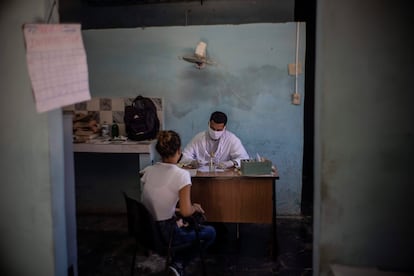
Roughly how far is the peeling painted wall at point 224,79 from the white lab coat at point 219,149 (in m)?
0.40

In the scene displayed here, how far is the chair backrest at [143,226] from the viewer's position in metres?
2.47

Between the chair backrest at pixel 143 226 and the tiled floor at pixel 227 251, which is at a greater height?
the chair backrest at pixel 143 226

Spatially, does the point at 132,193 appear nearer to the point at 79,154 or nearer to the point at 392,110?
the point at 79,154

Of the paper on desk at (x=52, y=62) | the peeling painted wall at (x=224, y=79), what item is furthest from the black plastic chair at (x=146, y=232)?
the peeling painted wall at (x=224, y=79)

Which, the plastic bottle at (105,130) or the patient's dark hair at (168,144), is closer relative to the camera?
the patient's dark hair at (168,144)

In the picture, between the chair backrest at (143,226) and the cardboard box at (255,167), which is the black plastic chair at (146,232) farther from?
the cardboard box at (255,167)

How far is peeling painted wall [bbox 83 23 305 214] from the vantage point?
4551mm

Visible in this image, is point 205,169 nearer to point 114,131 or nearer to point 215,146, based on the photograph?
point 215,146

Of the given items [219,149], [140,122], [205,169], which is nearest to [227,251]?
[205,169]

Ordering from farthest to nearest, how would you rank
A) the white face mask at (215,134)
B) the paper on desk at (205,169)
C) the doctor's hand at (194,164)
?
1. the white face mask at (215,134)
2. the doctor's hand at (194,164)
3. the paper on desk at (205,169)

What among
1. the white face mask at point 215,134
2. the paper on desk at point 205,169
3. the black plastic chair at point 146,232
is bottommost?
the black plastic chair at point 146,232

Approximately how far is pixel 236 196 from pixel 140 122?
1617mm

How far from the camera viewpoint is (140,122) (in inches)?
177

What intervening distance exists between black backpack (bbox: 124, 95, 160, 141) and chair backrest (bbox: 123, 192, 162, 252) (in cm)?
197
